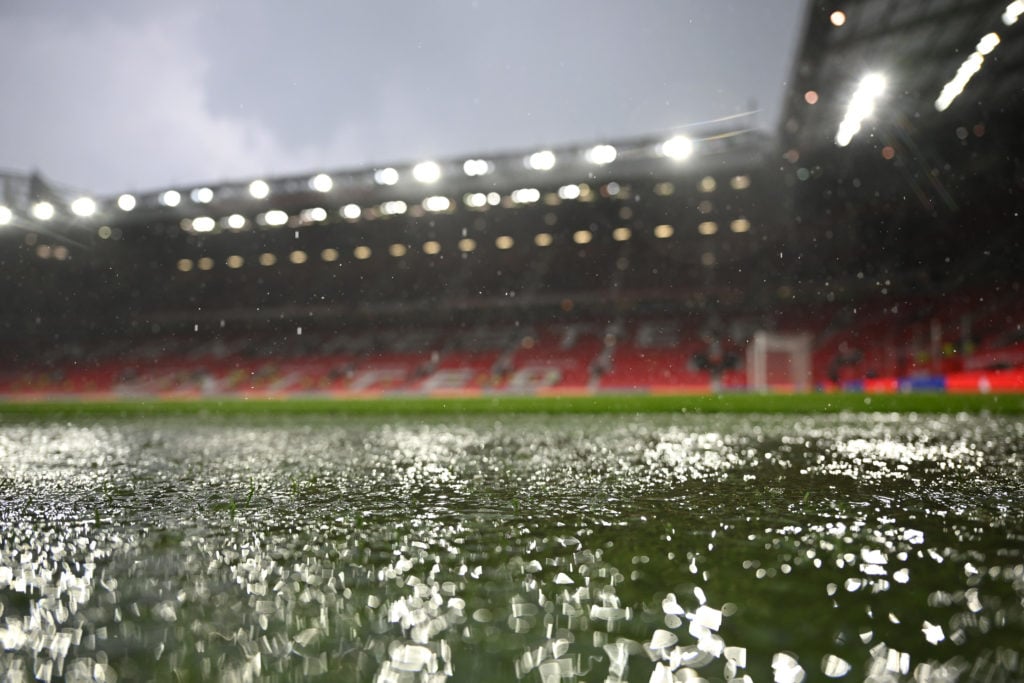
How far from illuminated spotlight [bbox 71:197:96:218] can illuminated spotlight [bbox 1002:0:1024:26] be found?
26.6m

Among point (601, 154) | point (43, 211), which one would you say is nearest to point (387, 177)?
point (601, 154)

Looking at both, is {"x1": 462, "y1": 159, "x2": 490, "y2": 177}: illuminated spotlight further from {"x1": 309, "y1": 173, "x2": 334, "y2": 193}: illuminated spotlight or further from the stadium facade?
{"x1": 309, "y1": 173, "x2": 334, "y2": 193}: illuminated spotlight

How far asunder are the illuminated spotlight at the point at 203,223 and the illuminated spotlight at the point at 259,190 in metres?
2.89

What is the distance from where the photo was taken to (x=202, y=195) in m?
22.5

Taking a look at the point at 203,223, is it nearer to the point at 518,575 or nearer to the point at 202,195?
the point at 202,195

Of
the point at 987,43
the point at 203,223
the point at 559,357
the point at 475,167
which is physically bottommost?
the point at 559,357

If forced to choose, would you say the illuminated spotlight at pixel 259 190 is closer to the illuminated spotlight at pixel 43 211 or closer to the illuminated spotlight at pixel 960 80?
the illuminated spotlight at pixel 43 211

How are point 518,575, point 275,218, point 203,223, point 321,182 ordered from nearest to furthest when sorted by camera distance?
point 518,575
point 321,182
point 275,218
point 203,223

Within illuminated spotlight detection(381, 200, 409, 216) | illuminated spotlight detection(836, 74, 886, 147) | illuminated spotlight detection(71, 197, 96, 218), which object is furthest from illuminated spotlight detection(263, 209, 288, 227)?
illuminated spotlight detection(836, 74, 886, 147)

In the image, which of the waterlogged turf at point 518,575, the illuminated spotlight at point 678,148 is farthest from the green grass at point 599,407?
the illuminated spotlight at point 678,148

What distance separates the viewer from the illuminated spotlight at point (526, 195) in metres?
21.8

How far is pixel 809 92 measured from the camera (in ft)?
50.0

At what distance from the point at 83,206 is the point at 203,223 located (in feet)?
13.1

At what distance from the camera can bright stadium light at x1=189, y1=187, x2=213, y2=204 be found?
22.2m
